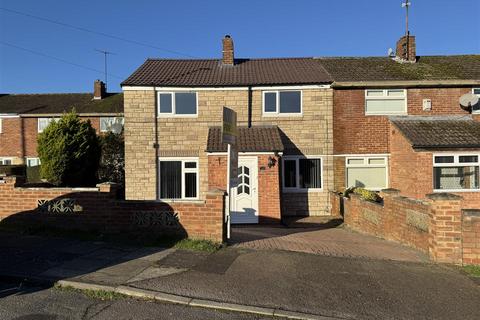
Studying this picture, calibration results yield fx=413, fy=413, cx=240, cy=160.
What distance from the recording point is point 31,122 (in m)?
29.8

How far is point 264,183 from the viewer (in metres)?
13.7

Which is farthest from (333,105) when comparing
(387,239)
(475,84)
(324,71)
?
(387,239)

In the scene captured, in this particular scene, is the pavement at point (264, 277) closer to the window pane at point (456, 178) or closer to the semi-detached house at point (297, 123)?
the window pane at point (456, 178)

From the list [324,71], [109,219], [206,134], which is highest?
[324,71]

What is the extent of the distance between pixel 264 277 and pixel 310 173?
32.2 ft

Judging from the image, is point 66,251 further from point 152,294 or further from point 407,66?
point 407,66

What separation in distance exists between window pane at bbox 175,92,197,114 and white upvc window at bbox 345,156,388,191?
632 cm

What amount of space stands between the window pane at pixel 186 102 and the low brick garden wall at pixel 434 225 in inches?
314

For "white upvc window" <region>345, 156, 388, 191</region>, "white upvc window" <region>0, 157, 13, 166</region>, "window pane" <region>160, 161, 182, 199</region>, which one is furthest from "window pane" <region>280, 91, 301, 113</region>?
"white upvc window" <region>0, 157, 13, 166</region>

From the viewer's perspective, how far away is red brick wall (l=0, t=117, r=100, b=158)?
2975 centimetres

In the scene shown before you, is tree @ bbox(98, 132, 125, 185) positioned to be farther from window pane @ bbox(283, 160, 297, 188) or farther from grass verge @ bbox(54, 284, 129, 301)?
grass verge @ bbox(54, 284, 129, 301)

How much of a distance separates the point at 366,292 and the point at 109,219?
217 inches

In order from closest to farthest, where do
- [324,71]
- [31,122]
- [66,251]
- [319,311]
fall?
[319,311]
[66,251]
[324,71]
[31,122]

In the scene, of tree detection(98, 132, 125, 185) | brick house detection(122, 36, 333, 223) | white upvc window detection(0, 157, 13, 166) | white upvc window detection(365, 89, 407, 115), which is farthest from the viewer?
white upvc window detection(0, 157, 13, 166)
